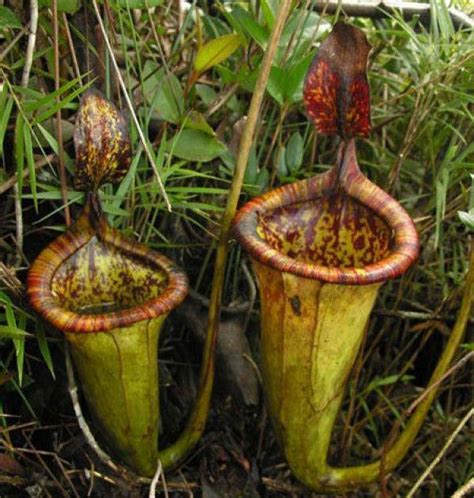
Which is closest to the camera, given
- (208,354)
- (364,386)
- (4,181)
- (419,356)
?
(4,181)

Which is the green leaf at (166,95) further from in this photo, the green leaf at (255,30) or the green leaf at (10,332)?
the green leaf at (10,332)

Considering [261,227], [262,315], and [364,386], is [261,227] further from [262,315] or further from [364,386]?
[364,386]

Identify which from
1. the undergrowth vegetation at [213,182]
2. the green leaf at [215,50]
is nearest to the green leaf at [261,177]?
the undergrowth vegetation at [213,182]

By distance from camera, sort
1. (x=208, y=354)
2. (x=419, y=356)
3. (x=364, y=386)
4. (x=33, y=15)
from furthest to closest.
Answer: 1. (x=419, y=356)
2. (x=364, y=386)
3. (x=208, y=354)
4. (x=33, y=15)

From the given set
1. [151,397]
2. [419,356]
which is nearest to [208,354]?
[151,397]

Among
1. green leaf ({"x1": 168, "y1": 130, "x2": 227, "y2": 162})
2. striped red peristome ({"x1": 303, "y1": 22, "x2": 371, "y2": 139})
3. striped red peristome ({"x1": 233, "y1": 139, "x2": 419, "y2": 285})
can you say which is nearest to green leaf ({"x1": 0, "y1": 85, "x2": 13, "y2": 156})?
green leaf ({"x1": 168, "y1": 130, "x2": 227, "y2": 162})

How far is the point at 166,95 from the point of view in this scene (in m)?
1.41

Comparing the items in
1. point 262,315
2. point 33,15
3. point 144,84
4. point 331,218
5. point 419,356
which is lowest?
point 419,356

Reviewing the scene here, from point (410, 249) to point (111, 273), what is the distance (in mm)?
607

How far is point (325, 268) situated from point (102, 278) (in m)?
0.49

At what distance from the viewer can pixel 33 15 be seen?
1.22 meters

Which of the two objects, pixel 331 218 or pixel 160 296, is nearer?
pixel 160 296

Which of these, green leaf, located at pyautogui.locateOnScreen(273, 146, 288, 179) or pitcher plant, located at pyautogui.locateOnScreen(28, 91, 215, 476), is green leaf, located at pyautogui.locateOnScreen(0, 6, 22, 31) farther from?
green leaf, located at pyautogui.locateOnScreen(273, 146, 288, 179)

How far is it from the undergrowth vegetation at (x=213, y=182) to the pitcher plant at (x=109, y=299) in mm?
62
